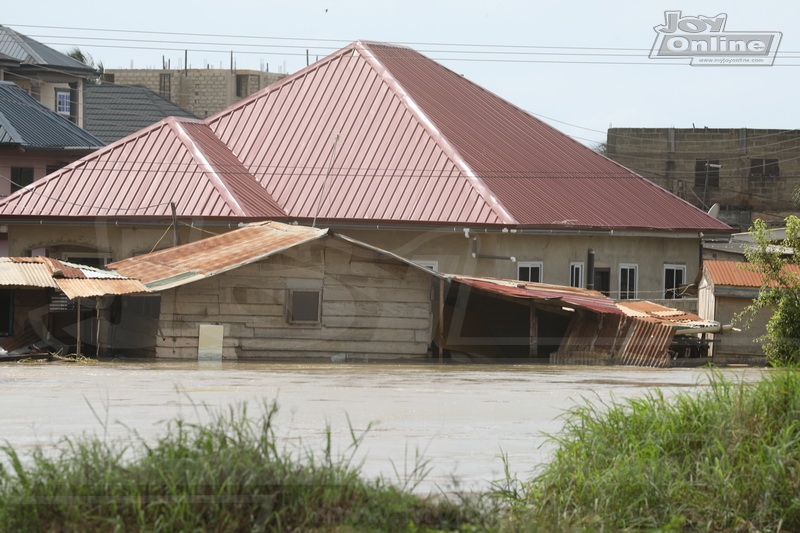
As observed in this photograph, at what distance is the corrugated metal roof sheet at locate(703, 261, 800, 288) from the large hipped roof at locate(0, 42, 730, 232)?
3.07 meters

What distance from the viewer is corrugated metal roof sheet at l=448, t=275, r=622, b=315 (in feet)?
77.9

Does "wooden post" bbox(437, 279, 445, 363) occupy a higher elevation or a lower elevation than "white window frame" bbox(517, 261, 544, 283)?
lower

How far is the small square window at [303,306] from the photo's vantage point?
23.7 metres

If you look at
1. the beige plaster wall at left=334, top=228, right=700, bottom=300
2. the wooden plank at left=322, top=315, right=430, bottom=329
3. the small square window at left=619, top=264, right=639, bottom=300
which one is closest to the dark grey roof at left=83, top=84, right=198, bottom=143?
the beige plaster wall at left=334, top=228, right=700, bottom=300

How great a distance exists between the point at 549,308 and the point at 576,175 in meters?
8.93

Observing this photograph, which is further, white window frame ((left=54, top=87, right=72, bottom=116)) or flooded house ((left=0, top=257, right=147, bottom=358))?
white window frame ((left=54, top=87, right=72, bottom=116))

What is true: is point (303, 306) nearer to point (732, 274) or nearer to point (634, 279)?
point (732, 274)

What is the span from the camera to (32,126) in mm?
50000

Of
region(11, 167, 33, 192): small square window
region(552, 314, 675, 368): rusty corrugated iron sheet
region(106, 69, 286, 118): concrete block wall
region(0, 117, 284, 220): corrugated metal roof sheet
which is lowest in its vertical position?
region(552, 314, 675, 368): rusty corrugated iron sheet

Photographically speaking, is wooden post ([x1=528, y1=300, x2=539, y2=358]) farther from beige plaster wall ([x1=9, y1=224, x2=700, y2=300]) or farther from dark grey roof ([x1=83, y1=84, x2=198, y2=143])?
dark grey roof ([x1=83, y1=84, x2=198, y2=143])

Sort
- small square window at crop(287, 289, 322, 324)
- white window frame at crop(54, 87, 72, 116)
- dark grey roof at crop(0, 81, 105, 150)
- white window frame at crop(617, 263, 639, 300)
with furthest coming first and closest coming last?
white window frame at crop(54, 87, 72, 116) → dark grey roof at crop(0, 81, 105, 150) → white window frame at crop(617, 263, 639, 300) → small square window at crop(287, 289, 322, 324)

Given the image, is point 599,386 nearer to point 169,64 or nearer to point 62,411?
point 62,411

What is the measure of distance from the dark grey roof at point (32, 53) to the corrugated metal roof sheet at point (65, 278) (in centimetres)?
3489

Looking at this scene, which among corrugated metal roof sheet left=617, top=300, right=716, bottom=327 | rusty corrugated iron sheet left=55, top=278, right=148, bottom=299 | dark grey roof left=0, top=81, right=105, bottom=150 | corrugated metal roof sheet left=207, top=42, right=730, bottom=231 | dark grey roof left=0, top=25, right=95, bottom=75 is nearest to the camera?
rusty corrugated iron sheet left=55, top=278, right=148, bottom=299
